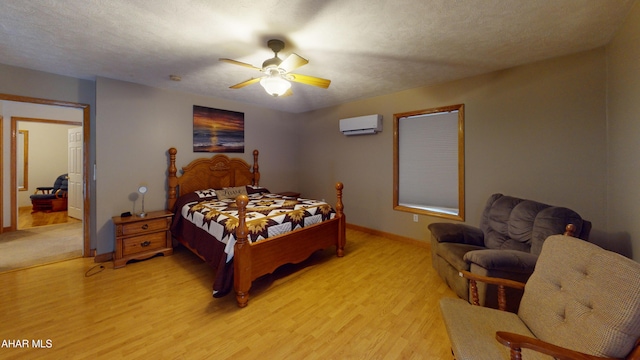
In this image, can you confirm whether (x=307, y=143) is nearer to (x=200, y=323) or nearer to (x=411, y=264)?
(x=411, y=264)

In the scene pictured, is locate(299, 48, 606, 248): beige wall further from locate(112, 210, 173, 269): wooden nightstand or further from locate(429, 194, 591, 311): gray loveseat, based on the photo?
locate(112, 210, 173, 269): wooden nightstand

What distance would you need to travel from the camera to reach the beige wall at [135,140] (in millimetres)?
3240

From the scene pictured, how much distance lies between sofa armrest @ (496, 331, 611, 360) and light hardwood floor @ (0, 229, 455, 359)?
0.81 metres

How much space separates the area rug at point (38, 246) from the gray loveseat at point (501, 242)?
4769 millimetres

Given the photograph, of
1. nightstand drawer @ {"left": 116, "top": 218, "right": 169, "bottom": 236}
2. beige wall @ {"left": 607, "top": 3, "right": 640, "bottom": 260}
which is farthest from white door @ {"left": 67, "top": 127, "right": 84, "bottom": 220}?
beige wall @ {"left": 607, "top": 3, "right": 640, "bottom": 260}

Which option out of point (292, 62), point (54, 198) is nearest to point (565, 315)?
point (292, 62)

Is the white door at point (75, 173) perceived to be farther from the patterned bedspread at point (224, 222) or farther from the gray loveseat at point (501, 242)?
the gray loveseat at point (501, 242)

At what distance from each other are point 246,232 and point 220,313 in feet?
2.39

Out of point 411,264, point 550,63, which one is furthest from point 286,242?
point 550,63

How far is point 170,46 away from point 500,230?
3832mm

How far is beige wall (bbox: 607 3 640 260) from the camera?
1.82m

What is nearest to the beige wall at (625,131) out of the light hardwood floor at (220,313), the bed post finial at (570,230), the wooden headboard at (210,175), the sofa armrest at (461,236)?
the bed post finial at (570,230)

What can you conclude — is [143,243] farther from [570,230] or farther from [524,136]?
[524,136]

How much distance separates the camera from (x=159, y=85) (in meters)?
3.55
